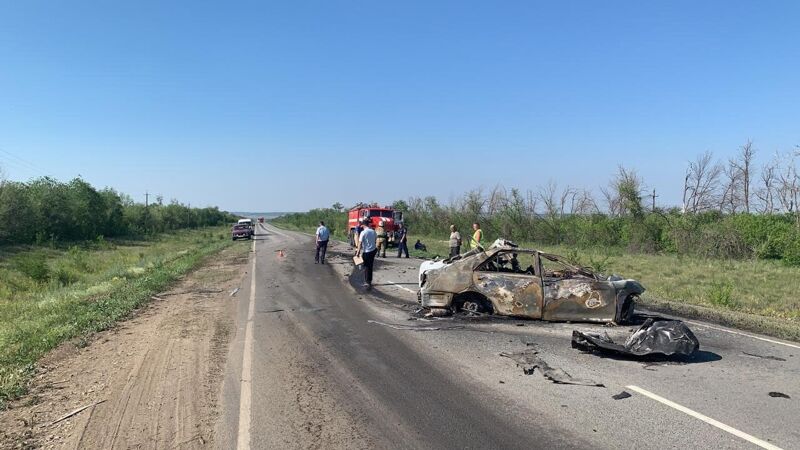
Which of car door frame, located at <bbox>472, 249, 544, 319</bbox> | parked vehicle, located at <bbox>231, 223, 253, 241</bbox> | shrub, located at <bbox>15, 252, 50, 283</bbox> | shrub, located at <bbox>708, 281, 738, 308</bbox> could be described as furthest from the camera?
parked vehicle, located at <bbox>231, 223, 253, 241</bbox>

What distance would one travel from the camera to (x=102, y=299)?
13.5 meters

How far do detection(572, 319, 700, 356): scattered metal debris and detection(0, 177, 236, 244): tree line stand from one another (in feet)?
135

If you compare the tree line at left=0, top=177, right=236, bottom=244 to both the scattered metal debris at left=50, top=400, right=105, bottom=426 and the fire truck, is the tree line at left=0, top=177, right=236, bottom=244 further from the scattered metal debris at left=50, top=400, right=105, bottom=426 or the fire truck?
the scattered metal debris at left=50, top=400, right=105, bottom=426

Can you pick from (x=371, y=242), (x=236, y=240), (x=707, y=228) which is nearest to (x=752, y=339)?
(x=371, y=242)

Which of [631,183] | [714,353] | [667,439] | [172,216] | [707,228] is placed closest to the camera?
[667,439]

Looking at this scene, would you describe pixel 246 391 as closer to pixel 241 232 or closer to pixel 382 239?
pixel 382 239

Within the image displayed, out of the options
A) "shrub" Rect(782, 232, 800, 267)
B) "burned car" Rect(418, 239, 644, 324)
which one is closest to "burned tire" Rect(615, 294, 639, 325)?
"burned car" Rect(418, 239, 644, 324)

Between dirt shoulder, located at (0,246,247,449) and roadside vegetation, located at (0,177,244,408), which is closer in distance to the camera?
dirt shoulder, located at (0,246,247,449)

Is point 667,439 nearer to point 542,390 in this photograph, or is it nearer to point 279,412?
point 542,390

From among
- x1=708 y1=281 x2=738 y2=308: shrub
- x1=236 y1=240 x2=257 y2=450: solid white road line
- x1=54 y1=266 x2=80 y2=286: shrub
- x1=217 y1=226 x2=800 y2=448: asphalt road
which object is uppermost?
x1=708 y1=281 x2=738 y2=308: shrub

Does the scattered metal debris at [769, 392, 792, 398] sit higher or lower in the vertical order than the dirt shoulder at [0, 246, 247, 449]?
higher

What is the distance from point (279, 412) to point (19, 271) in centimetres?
2284

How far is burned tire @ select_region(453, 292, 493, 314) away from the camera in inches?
412

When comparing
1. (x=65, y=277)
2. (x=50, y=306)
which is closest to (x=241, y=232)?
(x=65, y=277)
